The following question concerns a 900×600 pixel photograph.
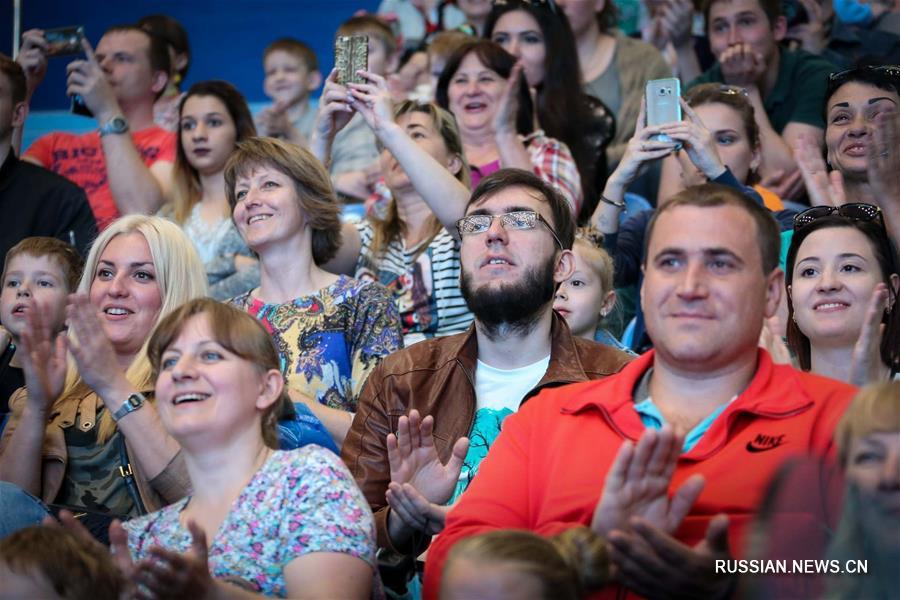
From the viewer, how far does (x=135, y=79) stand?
18.8 feet

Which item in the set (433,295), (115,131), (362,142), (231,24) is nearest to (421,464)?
(433,295)

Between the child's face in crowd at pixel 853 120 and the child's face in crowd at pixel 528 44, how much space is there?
153cm

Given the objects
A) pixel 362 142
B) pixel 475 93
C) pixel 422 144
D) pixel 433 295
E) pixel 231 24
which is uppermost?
pixel 231 24


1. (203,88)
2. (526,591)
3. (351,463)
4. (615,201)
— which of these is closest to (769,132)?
(615,201)

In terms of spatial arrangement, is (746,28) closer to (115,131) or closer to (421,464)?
(115,131)

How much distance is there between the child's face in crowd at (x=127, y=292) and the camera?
372 cm

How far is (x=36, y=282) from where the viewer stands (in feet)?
12.6

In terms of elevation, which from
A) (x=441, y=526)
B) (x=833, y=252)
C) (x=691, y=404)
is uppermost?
(x=833, y=252)

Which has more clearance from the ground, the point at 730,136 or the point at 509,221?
the point at 730,136

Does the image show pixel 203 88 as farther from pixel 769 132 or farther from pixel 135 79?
pixel 769 132

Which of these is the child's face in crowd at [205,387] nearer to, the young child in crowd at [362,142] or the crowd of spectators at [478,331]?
the crowd of spectators at [478,331]

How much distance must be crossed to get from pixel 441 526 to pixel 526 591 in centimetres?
80

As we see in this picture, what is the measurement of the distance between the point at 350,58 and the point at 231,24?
3.08 meters

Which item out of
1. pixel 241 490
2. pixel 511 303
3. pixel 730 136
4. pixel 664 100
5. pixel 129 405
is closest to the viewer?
pixel 241 490
